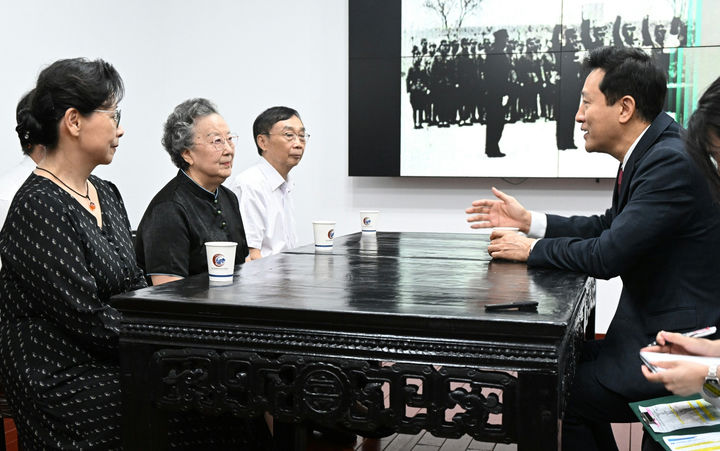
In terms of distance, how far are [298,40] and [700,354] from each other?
12.6ft

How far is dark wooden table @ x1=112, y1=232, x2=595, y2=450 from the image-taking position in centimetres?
132

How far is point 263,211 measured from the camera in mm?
3520

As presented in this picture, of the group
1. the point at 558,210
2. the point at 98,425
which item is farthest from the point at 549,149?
the point at 98,425

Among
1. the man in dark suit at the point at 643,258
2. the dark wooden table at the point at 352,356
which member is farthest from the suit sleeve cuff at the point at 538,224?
the dark wooden table at the point at 352,356

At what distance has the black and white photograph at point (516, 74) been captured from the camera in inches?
165

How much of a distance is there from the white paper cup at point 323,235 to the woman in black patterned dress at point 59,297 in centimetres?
77

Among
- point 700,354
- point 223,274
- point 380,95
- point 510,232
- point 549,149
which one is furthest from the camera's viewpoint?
point 380,95

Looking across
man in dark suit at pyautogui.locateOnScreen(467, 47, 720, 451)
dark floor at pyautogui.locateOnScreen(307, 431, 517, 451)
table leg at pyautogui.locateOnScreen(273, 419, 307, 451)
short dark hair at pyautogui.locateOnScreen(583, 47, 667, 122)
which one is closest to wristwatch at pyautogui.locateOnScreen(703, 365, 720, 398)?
man in dark suit at pyautogui.locateOnScreen(467, 47, 720, 451)

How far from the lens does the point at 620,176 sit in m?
2.16

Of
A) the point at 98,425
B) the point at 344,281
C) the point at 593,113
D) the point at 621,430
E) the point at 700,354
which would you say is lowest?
the point at 621,430

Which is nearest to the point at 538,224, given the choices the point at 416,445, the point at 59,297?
the point at 416,445

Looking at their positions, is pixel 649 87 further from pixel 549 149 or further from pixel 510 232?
pixel 549 149

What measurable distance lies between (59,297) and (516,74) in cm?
338

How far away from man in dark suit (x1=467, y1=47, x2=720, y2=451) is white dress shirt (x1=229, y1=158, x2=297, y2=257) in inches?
65.4
